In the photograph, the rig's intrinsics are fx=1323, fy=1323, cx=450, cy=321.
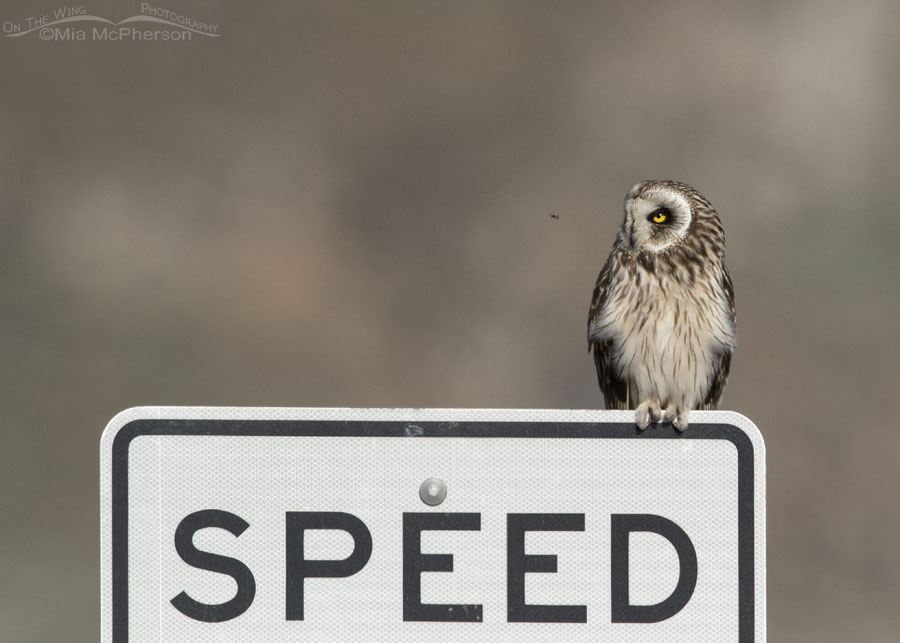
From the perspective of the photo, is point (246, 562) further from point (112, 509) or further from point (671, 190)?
point (671, 190)

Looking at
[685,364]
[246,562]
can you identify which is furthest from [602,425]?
[685,364]

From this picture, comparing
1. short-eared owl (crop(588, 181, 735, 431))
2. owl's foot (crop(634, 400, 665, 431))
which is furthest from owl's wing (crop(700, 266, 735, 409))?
owl's foot (crop(634, 400, 665, 431))

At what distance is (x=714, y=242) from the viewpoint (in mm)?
3293

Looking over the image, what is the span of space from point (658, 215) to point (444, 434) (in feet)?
5.72

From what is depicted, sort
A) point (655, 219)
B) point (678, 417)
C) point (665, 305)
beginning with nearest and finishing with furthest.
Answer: point (678, 417) < point (665, 305) < point (655, 219)

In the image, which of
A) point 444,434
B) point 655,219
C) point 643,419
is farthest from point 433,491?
point 655,219

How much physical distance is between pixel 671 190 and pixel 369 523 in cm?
182

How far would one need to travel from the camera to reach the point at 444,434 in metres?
1.68

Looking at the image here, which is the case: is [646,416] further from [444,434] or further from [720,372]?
[720,372]

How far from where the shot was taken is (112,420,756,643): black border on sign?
165cm

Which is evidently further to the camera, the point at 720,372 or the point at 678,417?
the point at 720,372

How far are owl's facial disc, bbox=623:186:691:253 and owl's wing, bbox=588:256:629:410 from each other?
0.38 ft

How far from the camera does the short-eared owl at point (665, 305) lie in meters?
3.17

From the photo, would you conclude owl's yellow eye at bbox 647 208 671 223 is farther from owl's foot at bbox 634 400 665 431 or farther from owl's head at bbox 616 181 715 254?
owl's foot at bbox 634 400 665 431
